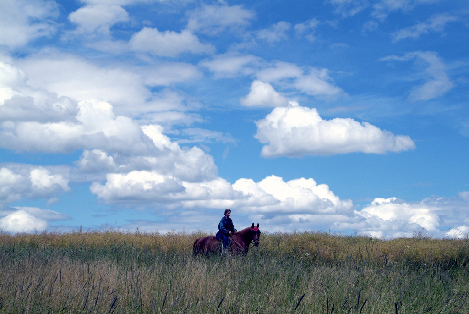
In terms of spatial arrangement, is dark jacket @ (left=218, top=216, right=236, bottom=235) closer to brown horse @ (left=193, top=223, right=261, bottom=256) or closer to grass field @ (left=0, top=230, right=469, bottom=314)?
brown horse @ (left=193, top=223, right=261, bottom=256)

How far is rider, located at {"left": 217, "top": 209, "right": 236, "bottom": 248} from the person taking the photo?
14.0 m

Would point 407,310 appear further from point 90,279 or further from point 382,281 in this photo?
point 90,279

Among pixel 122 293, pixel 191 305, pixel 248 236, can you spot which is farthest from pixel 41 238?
pixel 191 305

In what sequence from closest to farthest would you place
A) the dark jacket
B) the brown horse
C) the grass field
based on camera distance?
the grass field < the dark jacket < the brown horse

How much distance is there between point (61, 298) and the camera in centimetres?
698

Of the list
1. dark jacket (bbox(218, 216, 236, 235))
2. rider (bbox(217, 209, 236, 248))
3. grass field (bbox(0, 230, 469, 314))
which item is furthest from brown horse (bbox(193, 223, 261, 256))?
grass field (bbox(0, 230, 469, 314))

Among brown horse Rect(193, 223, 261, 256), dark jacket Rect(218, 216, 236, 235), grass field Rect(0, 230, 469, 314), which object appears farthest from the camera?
brown horse Rect(193, 223, 261, 256)

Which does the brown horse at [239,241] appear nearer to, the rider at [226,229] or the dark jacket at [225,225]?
the rider at [226,229]

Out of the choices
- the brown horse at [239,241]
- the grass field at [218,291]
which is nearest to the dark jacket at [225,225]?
the brown horse at [239,241]

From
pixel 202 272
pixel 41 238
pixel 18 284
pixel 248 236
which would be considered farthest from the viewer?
pixel 41 238

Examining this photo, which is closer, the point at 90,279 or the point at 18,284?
the point at 18,284

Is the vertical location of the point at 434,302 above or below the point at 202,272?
below

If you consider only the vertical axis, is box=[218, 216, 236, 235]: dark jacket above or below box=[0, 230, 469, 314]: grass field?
above

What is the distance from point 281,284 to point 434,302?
328 cm
